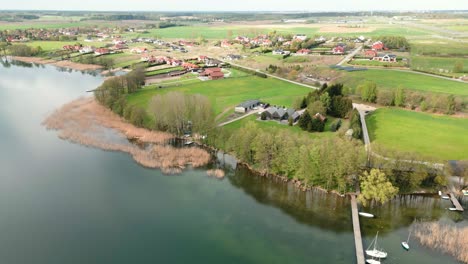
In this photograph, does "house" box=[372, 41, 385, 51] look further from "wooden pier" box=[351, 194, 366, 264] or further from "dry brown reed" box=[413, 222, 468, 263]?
"dry brown reed" box=[413, 222, 468, 263]

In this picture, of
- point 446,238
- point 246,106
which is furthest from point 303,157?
point 246,106

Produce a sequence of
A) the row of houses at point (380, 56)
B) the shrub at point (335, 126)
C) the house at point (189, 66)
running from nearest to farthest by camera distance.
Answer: the shrub at point (335, 126), the house at point (189, 66), the row of houses at point (380, 56)

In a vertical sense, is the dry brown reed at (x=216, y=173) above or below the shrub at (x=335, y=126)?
below

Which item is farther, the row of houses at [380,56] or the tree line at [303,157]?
the row of houses at [380,56]

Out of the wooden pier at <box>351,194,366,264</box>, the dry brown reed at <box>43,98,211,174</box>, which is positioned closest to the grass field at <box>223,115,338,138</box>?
the dry brown reed at <box>43,98,211,174</box>

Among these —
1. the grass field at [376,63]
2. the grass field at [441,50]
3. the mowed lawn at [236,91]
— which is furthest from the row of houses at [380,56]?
the mowed lawn at [236,91]

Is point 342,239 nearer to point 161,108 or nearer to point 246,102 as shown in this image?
point 161,108

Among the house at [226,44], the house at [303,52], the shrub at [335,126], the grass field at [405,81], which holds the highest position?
the house at [226,44]

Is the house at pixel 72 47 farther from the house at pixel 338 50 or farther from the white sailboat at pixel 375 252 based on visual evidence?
the white sailboat at pixel 375 252
